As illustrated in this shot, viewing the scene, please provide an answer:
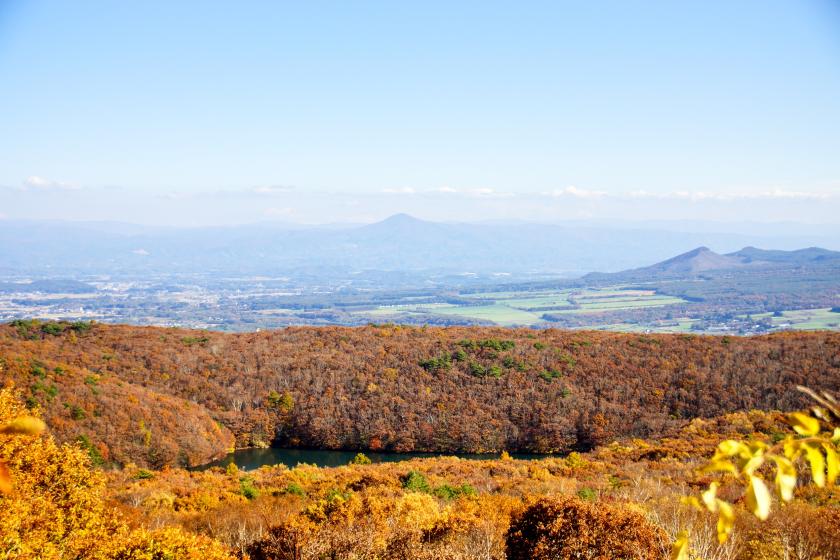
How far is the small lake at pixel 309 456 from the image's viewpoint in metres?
34.8

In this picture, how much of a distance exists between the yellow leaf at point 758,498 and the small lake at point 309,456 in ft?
112

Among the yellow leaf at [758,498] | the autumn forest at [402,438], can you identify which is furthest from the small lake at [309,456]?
the yellow leaf at [758,498]

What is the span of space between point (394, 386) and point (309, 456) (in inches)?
299

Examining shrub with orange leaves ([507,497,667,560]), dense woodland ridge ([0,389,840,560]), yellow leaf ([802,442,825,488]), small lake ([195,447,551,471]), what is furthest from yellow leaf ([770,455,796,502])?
small lake ([195,447,551,471])

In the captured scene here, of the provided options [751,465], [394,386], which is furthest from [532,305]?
[751,465]

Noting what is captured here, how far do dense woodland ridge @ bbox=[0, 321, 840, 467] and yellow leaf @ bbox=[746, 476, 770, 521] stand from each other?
33619 mm

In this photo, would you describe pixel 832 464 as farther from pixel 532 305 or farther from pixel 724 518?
pixel 532 305

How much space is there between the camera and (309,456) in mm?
36469

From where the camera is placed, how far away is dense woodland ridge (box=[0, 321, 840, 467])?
33.8 meters

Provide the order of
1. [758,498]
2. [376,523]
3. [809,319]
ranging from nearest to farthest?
[758,498], [376,523], [809,319]

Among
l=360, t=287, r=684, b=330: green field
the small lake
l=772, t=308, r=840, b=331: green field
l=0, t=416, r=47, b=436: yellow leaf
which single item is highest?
l=0, t=416, r=47, b=436: yellow leaf

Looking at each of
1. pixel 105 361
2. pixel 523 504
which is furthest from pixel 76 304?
pixel 523 504

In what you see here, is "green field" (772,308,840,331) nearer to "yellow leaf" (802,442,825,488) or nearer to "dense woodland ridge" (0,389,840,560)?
"dense woodland ridge" (0,389,840,560)

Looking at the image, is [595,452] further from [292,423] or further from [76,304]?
[76,304]
